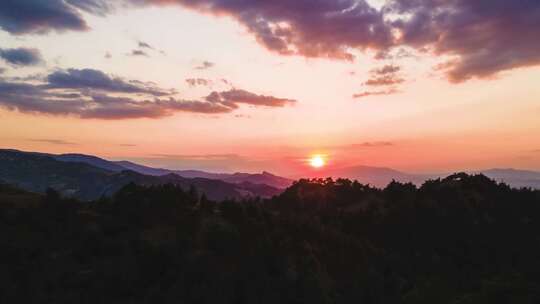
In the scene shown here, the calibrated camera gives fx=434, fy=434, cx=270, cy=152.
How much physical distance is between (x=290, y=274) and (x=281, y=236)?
6507 mm

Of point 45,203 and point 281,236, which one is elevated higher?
point 45,203

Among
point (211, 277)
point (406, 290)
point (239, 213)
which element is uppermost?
point (239, 213)

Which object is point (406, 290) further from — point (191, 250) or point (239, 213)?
point (191, 250)

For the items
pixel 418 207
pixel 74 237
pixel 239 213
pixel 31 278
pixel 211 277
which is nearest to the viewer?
pixel 31 278

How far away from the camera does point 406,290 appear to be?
38.9 metres

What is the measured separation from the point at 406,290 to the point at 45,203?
3269 centimetres

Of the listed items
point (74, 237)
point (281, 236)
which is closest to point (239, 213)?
point (281, 236)

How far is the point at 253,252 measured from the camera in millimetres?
35562

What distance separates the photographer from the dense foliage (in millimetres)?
29703

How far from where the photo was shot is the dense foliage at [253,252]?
1169 inches

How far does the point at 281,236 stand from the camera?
40969 mm

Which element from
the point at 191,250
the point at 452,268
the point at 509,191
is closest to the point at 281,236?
the point at 191,250

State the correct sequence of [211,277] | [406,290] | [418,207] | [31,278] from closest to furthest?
1. [31,278]
2. [211,277]
3. [406,290]
4. [418,207]

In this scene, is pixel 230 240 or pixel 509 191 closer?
pixel 230 240
